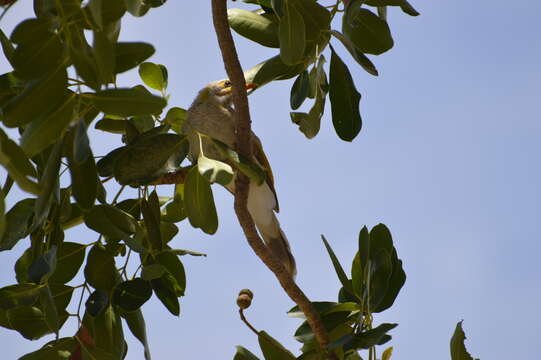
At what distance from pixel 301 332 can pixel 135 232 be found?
730 mm

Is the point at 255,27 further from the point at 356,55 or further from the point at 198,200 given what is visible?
the point at 198,200

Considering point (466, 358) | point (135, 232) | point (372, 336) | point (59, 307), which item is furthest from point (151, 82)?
point (466, 358)

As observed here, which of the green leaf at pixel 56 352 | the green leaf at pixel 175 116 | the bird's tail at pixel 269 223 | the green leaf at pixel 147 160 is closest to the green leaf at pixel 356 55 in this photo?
the green leaf at pixel 147 160

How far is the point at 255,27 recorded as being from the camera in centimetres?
242

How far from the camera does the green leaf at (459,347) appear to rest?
215 cm

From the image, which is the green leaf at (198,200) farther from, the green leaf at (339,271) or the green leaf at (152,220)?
the green leaf at (339,271)

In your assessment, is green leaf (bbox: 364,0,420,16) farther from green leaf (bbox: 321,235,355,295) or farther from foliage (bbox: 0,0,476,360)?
green leaf (bbox: 321,235,355,295)

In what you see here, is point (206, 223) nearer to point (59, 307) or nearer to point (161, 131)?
point (161, 131)

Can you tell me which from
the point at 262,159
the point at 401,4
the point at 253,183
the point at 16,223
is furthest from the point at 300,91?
the point at 262,159

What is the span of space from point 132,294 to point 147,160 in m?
0.44

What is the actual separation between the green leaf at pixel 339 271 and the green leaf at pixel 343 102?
351 millimetres

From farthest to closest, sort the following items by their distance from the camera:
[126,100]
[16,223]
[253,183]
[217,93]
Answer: [217,93]
[253,183]
[16,223]
[126,100]

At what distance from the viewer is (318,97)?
260cm

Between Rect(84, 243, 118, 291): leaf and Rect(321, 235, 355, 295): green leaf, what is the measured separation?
0.67 meters
